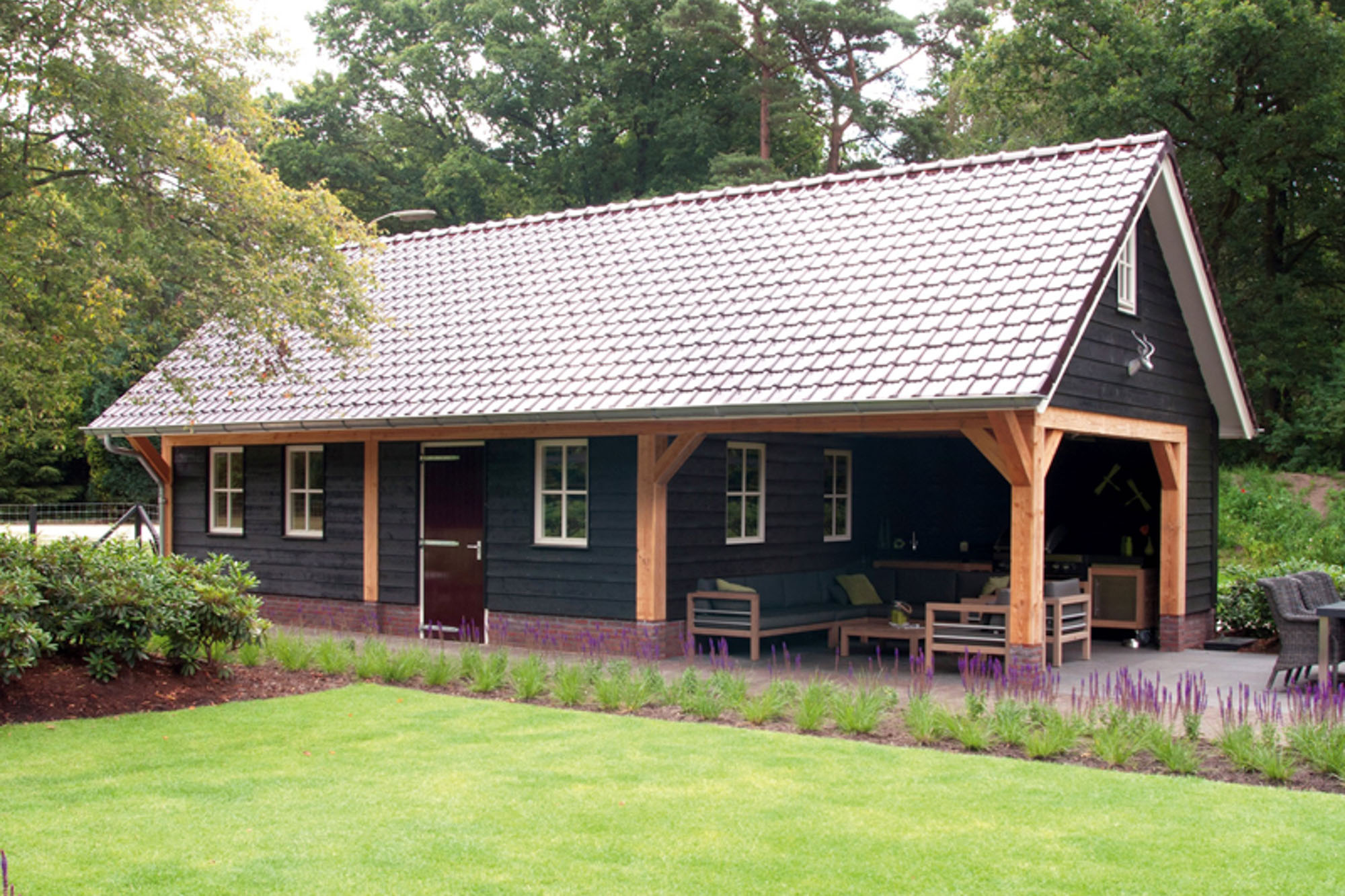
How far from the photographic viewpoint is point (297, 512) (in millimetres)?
16688

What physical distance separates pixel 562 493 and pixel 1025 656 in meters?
5.25

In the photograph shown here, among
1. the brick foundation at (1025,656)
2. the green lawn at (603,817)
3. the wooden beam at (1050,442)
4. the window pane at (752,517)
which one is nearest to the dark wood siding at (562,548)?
the window pane at (752,517)

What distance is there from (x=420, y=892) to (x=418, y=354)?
420 inches

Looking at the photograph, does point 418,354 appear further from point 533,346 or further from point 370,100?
point 370,100

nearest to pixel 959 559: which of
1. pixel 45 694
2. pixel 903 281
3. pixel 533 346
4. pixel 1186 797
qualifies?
pixel 903 281

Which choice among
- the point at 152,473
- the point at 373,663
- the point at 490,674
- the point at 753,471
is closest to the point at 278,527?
the point at 152,473

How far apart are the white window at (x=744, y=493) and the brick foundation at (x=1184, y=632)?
14.7ft

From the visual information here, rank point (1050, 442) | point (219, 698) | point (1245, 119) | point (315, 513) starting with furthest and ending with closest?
point (1245, 119) → point (315, 513) → point (1050, 442) → point (219, 698)

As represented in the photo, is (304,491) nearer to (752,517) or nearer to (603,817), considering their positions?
(752,517)

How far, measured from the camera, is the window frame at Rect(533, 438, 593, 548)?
14.0m

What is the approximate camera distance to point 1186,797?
7.30 m

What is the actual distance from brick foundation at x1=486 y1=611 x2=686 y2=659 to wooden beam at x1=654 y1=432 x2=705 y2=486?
1.50 metres

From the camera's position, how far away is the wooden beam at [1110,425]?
1155cm

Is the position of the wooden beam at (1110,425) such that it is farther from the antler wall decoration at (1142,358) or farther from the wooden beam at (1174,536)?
the antler wall decoration at (1142,358)
